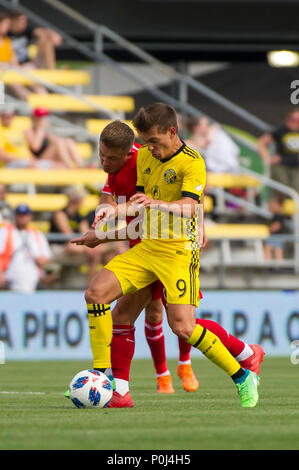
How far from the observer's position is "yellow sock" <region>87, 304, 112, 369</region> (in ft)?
22.2

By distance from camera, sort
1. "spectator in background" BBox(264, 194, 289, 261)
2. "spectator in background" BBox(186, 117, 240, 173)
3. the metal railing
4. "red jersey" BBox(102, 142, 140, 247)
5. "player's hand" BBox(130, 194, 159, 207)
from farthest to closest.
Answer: the metal railing, "spectator in background" BBox(186, 117, 240, 173), "spectator in background" BBox(264, 194, 289, 261), "red jersey" BBox(102, 142, 140, 247), "player's hand" BBox(130, 194, 159, 207)

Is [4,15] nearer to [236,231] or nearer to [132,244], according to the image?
[236,231]

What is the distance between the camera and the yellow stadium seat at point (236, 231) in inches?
647

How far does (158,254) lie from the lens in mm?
6871

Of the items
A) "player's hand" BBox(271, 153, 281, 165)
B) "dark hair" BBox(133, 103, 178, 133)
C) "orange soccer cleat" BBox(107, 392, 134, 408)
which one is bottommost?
"orange soccer cleat" BBox(107, 392, 134, 408)

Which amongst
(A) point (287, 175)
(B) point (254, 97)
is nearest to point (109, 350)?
(A) point (287, 175)

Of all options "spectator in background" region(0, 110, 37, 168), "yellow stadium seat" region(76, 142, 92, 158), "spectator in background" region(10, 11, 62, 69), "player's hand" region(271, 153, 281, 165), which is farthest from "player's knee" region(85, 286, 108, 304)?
"spectator in background" region(10, 11, 62, 69)

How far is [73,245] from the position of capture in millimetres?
15289

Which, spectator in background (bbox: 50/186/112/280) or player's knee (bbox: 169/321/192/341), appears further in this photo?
spectator in background (bbox: 50/186/112/280)

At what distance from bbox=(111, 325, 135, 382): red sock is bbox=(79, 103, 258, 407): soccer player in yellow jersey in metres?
0.24

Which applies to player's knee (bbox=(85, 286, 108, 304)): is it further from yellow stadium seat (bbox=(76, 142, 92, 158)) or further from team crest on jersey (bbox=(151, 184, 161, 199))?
yellow stadium seat (bbox=(76, 142, 92, 158))

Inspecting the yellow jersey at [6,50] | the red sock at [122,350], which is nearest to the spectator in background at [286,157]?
the yellow jersey at [6,50]

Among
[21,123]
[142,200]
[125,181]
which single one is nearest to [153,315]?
[125,181]
